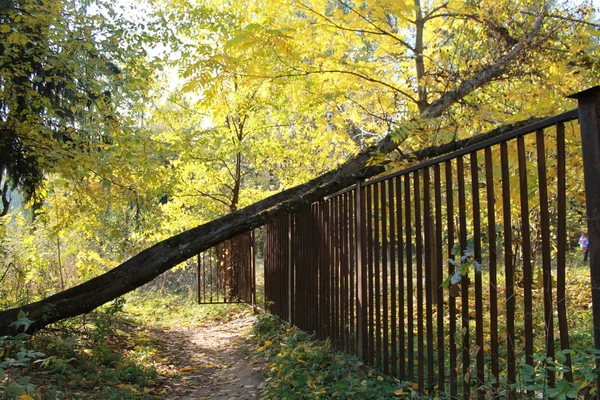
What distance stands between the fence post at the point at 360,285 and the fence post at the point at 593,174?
2.80 metres

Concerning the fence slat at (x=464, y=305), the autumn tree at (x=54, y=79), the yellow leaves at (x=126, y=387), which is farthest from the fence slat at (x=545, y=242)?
the autumn tree at (x=54, y=79)

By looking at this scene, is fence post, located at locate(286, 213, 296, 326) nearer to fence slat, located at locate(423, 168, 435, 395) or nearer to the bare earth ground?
the bare earth ground

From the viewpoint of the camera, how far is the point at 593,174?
2271mm

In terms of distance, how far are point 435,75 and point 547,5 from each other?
6.73 ft

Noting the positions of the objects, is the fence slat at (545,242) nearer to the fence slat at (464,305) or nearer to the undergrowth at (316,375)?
the fence slat at (464,305)

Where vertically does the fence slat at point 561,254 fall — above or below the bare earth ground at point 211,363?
above

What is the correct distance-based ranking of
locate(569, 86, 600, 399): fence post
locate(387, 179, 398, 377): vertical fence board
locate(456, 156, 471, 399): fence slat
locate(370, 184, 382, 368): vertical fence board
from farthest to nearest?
1. locate(370, 184, 382, 368): vertical fence board
2. locate(387, 179, 398, 377): vertical fence board
3. locate(456, 156, 471, 399): fence slat
4. locate(569, 86, 600, 399): fence post

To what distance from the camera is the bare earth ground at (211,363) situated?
590 centimetres

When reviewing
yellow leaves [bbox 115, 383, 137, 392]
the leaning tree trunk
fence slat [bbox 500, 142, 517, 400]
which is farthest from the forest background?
yellow leaves [bbox 115, 383, 137, 392]

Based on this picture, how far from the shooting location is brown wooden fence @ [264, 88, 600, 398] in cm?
256

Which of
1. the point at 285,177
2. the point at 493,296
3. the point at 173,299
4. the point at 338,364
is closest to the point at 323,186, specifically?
the point at 338,364

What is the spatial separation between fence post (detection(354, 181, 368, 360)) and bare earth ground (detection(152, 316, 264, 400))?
1.38 metres

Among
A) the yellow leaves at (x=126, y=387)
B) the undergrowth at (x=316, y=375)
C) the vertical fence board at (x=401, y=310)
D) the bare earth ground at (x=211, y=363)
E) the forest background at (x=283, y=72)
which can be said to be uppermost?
the forest background at (x=283, y=72)

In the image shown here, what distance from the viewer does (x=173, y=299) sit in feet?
53.0
